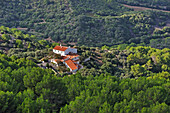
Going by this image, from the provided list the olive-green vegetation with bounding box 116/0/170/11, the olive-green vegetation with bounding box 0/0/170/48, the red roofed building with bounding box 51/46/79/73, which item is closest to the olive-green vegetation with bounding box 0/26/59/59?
the red roofed building with bounding box 51/46/79/73

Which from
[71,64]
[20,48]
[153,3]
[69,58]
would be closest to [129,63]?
[69,58]

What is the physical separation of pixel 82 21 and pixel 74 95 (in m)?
105

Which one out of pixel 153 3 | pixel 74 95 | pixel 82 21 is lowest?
pixel 82 21

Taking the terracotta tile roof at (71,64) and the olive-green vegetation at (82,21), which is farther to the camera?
the olive-green vegetation at (82,21)

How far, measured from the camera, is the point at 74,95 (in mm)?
35000

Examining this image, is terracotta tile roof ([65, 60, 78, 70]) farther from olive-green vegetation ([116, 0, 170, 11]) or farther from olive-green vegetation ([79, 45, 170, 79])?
olive-green vegetation ([116, 0, 170, 11])

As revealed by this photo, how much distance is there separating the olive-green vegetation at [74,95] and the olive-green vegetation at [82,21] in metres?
83.9

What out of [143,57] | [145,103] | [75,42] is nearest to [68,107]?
[145,103]

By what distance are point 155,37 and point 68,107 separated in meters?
122

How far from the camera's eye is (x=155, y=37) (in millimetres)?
139625

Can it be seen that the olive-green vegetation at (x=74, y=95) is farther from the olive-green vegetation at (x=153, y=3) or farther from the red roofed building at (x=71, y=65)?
the olive-green vegetation at (x=153, y=3)

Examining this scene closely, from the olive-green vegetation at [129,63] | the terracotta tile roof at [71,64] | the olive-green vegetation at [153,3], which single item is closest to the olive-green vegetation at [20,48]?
the terracotta tile roof at [71,64]

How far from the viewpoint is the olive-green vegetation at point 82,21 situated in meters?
127

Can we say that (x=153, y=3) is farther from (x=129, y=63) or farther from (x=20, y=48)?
(x=20, y=48)
